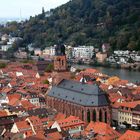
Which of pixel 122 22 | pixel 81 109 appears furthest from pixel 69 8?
pixel 81 109

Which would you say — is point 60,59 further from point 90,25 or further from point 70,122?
point 90,25

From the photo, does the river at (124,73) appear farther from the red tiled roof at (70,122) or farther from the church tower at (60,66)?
the red tiled roof at (70,122)

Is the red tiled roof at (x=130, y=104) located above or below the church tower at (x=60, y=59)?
below

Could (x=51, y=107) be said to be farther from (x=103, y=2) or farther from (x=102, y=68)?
(x=103, y=2)

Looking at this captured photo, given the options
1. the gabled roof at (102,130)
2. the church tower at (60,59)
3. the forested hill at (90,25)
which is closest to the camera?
the gabled roof at (102,130)

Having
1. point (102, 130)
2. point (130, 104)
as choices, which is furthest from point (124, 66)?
point (102, 130)

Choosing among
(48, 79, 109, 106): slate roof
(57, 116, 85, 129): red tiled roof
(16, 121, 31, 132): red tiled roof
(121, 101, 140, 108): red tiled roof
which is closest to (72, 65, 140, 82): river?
(48, 79, 109, 106): slate roof

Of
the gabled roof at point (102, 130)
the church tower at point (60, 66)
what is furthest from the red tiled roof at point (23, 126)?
the church tower at point (60, 66)
